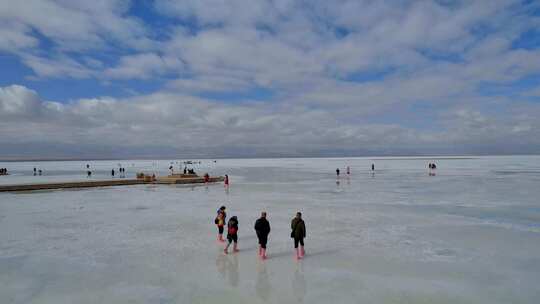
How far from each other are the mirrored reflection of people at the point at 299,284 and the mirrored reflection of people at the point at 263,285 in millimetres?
484

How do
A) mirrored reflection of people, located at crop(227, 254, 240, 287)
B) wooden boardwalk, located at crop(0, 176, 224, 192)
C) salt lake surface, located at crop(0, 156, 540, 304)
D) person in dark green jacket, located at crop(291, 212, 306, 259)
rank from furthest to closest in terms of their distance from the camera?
wooden boardwalk, located at crop(0, 176, 224, 192) < person in dark green jacket, located at crop(291, 212, 306, 259) < mirrored reflection of people, located at crop(227, 254, 240, 287) < salt lake surface, located at crop(0, 156, 540, 304)

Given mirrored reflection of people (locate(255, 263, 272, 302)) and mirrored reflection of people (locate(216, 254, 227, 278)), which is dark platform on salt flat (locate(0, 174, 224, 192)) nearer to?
mirrored reflection of people (locate(216, 254, 227, 278))

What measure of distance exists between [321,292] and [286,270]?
4.32 ft

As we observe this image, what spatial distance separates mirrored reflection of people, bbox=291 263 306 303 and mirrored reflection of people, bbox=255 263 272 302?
484 millimetres

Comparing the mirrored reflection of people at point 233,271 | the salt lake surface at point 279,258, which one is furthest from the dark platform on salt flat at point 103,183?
the mirrored reflection of people at point 233,271

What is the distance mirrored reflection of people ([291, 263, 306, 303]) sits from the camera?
20.6ft

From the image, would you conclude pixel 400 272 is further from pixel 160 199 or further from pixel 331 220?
pixel 160 199

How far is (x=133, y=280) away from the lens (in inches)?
279

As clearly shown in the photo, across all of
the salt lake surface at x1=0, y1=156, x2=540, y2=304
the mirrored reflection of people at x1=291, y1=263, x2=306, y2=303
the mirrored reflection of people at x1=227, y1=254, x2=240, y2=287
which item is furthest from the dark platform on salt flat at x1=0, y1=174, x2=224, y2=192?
the mirrored reflection of people at x1=291, y1=263, x2=306, y2=303

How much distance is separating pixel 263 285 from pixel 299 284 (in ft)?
2.29

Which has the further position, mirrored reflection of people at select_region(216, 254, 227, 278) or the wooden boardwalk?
the wooden boardwalk

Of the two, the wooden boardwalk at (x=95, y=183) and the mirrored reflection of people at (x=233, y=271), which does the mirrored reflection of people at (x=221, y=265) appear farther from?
the wooden boardwalk at (x=95, y=183)

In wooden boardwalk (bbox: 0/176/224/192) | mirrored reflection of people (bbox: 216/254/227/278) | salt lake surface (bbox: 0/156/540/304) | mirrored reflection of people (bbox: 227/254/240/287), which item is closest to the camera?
salt lake surface (bbox: 0/156/540/304)

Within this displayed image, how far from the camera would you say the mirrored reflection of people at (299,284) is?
20.6 feet
